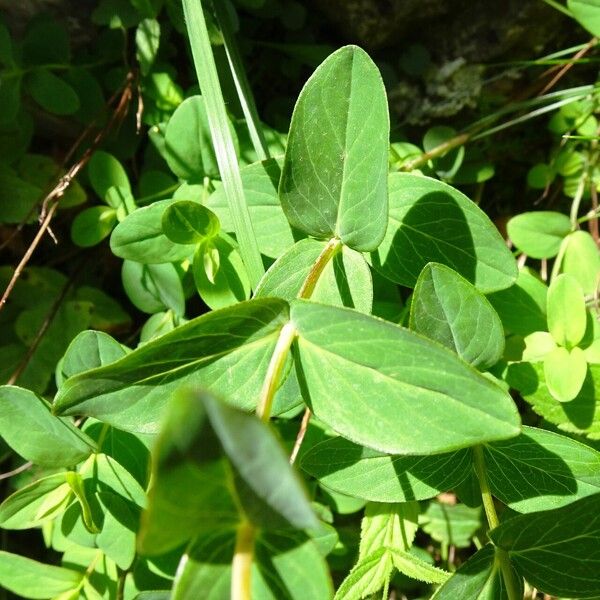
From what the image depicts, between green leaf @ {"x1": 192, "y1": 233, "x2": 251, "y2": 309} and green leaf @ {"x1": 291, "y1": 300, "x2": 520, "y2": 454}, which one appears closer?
green leaf @ {"x1": 291, "y1": 300, "x2": 520, "y2": 454}

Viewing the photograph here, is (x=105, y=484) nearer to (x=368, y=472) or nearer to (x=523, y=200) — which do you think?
(x=368, y=472)

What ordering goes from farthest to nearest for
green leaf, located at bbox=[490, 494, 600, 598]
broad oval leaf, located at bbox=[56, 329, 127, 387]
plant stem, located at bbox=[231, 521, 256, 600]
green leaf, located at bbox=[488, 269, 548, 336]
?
green leaf, located at bbox=[488, 269, 548, 336], broad oval leaf, located at bbox=[56, 329, 127, 387], green leaf, located at bbox=[490, 494, 600, 598], plant stem, located at bbox=[231, 521, 256, 600]

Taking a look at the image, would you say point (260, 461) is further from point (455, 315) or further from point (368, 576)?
point (368, 576)

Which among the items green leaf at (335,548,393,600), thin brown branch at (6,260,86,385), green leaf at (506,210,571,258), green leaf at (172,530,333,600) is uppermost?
green leaf at (172,530,333,600)

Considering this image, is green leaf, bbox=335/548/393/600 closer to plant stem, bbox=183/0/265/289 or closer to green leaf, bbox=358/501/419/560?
green leaf, bbox=358/501/419/560

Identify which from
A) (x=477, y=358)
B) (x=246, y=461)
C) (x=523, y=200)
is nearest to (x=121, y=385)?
(x=246, y=461)

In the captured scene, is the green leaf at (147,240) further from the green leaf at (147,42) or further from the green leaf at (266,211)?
the green leaf at (147,42)

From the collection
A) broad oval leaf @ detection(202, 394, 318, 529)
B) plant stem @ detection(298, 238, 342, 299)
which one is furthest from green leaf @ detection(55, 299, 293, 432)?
broad oval leaf @ detection(202, 394, 318, 529)
